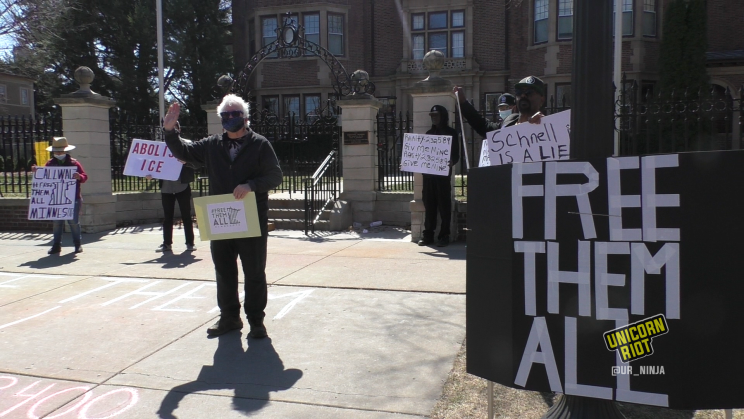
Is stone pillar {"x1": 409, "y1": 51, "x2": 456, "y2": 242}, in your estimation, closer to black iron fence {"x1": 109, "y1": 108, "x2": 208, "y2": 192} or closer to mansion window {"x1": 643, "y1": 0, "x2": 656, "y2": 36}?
black iron fence {"x1": 109, "y1": 108, "x2": 208, "y2": 192}

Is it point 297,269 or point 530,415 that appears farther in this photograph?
point 297,269

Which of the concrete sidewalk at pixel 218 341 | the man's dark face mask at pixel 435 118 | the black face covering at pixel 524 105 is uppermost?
the man's dark face mask at pixel 435 118

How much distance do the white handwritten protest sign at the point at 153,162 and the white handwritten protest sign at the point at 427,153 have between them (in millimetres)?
3529

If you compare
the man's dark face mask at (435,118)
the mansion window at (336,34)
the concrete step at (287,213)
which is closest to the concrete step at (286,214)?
the concrete step at (287,213)

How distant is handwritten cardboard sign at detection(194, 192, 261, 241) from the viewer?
4.70 m

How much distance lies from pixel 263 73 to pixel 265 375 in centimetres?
2224

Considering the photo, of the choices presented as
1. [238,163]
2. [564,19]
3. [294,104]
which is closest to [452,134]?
[238,163]

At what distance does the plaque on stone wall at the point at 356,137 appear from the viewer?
439 inches

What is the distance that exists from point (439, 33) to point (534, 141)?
20.1 meters

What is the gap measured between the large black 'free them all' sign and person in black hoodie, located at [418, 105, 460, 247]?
20.3ft

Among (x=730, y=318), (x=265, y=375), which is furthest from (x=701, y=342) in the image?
(x=265, y=375)

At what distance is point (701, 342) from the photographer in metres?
2.59

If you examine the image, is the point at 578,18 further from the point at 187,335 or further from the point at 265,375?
the point at 187,335

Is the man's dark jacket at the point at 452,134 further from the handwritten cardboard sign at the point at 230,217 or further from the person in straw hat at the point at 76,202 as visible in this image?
the person in straw hat at the point at 76,202
